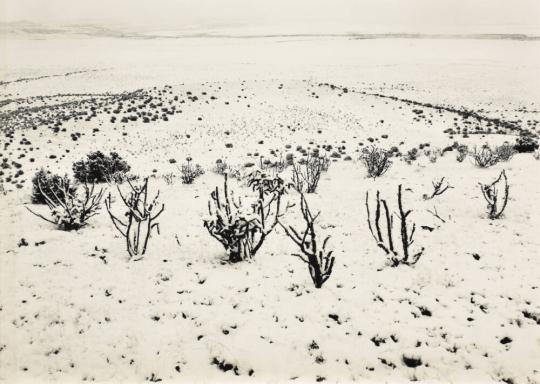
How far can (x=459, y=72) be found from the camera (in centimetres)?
5100

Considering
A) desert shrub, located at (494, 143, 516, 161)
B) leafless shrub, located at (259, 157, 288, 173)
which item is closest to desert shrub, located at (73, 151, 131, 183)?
leafless shrub, located at (259, 157, 288, 173)

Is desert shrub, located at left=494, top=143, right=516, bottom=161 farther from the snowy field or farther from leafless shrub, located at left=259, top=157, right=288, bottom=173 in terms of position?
leafless shrub, located at left=259, top=157, right=288, bottom=173

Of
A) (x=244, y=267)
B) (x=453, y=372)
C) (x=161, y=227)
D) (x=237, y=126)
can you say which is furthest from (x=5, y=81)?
(x=453, y=372)

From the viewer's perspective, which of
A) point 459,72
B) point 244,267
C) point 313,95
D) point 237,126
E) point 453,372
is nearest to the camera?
point 453,372

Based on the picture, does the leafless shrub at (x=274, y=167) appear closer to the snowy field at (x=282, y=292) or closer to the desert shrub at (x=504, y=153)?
the snowy field at (x=282, y=292)

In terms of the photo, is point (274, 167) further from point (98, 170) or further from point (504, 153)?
point (504, 153)

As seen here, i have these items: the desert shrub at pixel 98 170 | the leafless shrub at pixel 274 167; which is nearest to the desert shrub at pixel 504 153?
the leafless shrub at pixel 274 167

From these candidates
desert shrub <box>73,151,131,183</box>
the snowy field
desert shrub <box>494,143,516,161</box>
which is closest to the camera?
the snowy field

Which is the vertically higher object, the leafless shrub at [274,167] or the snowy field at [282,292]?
the leafless shrub at [274,167]

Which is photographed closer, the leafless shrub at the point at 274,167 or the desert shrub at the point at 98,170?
the desert shrub at the point at 98,170

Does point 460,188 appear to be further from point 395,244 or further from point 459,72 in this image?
point 459,72

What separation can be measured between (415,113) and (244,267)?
22.9 meters

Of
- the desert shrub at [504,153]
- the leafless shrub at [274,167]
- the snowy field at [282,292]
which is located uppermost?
the desert shrub at [504,153]

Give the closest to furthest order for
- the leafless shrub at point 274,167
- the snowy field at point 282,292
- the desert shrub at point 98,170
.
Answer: the snowy field at point 282,292, the desert shrub at point 98,170, the leafless shrub at point 274,167
